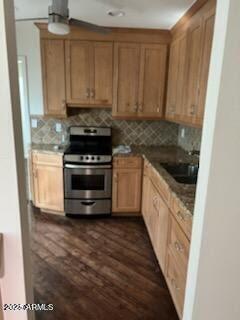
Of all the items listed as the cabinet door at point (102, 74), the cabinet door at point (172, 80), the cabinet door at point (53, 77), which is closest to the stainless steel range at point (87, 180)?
the cabinet door at point (53, 77)

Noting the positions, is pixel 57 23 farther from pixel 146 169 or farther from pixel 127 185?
pixel 127 185

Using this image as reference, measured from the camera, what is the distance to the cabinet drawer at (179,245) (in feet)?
4.97

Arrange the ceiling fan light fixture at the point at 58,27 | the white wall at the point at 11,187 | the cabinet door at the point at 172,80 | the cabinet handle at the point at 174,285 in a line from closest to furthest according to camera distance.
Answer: the white wall at the point at 11,187, the cabinet handle at the point at 174,285, the ceiling fan light fixture at the point at 58,27, the cabinet door at the point at 172,80

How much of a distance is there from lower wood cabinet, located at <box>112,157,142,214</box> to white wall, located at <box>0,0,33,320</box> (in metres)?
2.09

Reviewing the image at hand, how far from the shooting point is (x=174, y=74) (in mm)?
2816

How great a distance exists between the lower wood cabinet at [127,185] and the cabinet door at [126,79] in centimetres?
67

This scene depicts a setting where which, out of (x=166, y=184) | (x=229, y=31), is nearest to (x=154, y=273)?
(x=166, y=184)

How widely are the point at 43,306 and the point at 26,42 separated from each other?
124 inches

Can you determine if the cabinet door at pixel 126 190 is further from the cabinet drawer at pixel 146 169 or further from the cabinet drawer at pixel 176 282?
the cabinet drawer at pixel 176 282

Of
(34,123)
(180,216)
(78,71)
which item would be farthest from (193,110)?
(34,123)

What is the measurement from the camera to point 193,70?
217 centimetres

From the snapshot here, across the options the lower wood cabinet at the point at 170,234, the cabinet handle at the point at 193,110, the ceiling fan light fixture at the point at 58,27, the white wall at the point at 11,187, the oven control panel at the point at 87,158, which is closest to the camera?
the white wall at the point at 11,187

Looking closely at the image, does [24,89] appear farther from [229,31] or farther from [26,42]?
[229,31]

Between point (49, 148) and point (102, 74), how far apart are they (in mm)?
1240
